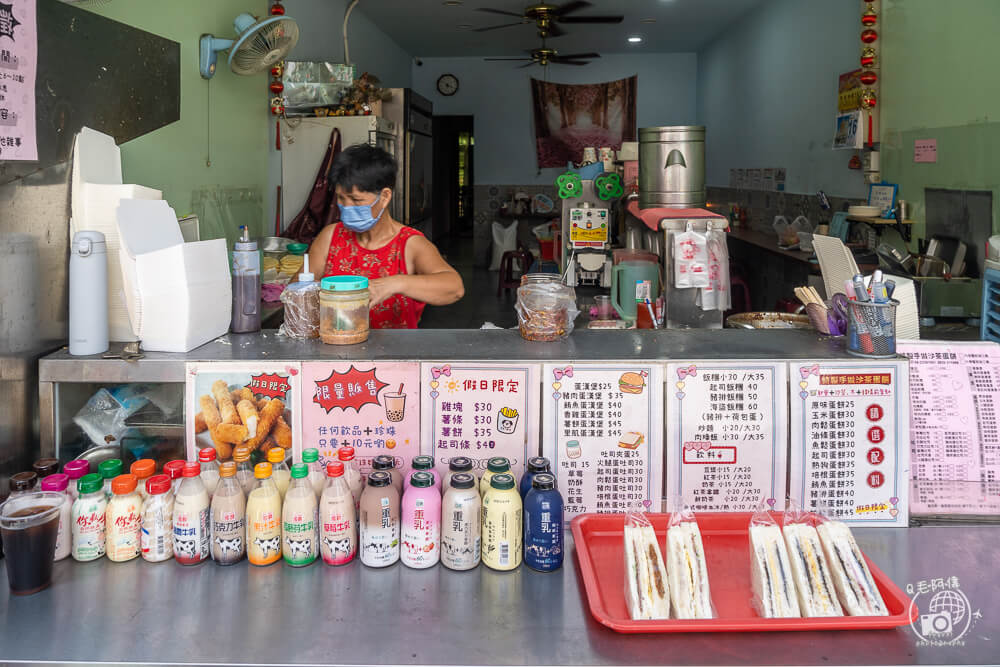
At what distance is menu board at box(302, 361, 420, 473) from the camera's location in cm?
179

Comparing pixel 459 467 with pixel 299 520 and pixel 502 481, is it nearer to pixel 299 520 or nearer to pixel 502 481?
pixel 502 481

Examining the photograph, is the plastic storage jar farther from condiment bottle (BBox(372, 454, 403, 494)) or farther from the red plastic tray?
the red plastic tray

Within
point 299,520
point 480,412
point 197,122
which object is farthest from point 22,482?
point 197,122

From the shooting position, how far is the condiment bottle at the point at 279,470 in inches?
64.7

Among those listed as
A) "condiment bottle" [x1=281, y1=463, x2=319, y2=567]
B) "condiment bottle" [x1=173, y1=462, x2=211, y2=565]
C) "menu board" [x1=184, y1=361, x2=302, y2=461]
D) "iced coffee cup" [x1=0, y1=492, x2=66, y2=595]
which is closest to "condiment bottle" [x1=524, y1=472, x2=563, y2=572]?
"condiment bottle" [x1=281, y1=463, x2=319, y2=567]

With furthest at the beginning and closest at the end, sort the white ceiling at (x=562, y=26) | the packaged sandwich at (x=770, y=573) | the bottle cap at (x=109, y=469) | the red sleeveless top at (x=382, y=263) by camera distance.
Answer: the white ceiling at (x=562, y=26), the red sleeveless top at (x=382, y=263), the bottle cap at (x=109, y=469), the packaged sandwich at (x=770, y=573)

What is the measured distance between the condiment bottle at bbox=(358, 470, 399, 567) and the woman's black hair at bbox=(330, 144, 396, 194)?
161 cm

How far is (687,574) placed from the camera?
1444 millimetres

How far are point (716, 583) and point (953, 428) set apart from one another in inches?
29.8

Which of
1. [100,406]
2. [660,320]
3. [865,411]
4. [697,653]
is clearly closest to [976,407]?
[865,411]

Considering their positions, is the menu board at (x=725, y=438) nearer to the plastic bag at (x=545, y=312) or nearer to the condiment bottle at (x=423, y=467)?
the plastic bag at (x=545, y=312)

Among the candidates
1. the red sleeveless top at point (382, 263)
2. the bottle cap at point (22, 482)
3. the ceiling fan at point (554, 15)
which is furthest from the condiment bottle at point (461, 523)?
the ceiling fan at point (554, 15)

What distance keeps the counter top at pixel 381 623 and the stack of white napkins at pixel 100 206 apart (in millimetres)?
645

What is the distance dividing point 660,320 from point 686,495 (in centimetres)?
152
